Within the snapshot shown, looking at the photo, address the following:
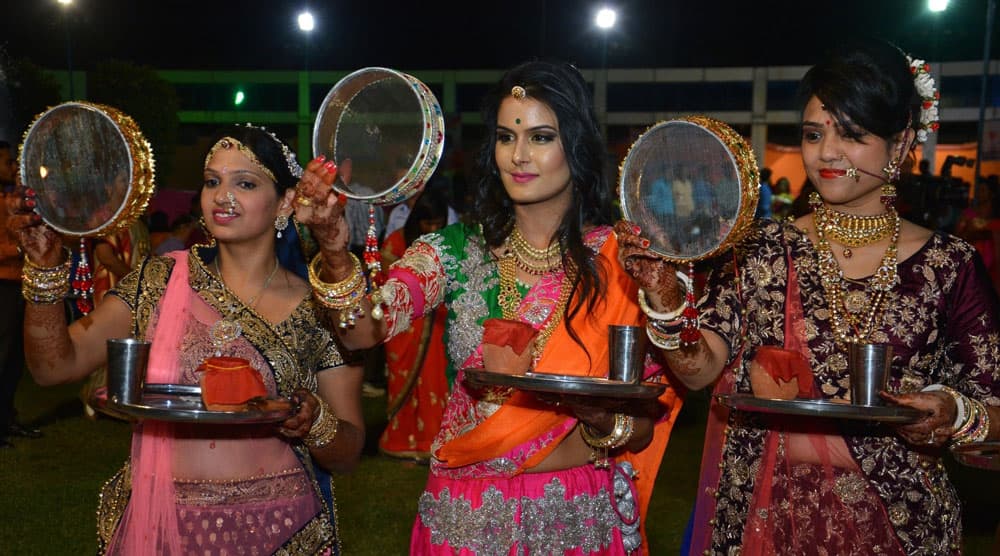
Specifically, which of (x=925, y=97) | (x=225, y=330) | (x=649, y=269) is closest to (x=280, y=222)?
(x=225, y=330)

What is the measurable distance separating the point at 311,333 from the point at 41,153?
92 centimetres

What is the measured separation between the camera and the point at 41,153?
2.76 m

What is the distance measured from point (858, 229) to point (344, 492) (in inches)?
182

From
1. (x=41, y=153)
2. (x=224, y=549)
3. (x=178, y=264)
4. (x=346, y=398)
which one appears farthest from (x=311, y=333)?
(x=41, y=153)

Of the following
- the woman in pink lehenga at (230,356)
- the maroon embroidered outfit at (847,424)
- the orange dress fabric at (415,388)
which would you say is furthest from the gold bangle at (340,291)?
the orange dress fabric at (415,388)

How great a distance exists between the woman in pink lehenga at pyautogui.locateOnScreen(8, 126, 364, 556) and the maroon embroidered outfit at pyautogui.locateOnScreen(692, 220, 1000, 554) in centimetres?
117

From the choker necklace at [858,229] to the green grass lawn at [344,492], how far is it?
10.7 ft

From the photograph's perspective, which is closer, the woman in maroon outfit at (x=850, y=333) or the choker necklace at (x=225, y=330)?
the woman in maroon outfit at (x=850, y=333)

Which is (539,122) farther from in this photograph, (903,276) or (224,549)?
(224,549)

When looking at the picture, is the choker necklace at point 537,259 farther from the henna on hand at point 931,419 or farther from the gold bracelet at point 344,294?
the henna on hand at point 931,419

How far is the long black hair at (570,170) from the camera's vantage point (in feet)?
9.84

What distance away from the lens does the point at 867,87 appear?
2.83 metres

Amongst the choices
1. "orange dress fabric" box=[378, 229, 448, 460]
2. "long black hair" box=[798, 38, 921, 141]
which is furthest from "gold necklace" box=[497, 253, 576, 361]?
"orange dress fabric" box=[378, 229, 448, 460]

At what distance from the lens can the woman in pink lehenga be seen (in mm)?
2959
